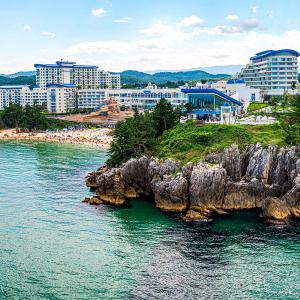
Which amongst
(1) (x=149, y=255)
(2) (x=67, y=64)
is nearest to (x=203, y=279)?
(1) (x=149, y=255)

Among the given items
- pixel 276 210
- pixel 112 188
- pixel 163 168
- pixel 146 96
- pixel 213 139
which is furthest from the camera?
pixel 146 96

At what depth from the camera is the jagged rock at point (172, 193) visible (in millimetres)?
51219

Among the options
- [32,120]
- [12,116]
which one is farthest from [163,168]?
[12,116]

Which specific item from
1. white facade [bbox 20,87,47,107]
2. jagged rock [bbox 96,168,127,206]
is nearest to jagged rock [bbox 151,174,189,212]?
jagged rock [bbox 96,168,127,206]

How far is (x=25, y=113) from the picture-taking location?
140 meters

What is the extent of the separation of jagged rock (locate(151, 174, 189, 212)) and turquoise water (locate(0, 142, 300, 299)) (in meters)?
1.44

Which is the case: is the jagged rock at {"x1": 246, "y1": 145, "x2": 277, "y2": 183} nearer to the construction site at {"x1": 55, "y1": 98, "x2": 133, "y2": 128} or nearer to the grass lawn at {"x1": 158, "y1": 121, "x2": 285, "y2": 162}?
the grass lawn at {"x1": 158, "y1": 121, "x2": 285, "y2": 162}

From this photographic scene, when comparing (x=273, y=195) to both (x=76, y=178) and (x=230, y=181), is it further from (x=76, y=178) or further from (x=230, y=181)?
(x=76, y=178)

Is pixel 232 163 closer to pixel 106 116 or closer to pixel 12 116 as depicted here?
pixel 106 116

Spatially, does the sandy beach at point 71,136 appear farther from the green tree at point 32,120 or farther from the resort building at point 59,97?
the resort building at point 59,97

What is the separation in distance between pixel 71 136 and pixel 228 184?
83.1 m

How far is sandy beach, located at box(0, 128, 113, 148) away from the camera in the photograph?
12138cm

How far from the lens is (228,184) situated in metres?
51.7

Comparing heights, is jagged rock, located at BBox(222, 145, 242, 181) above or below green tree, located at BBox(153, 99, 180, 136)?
below
